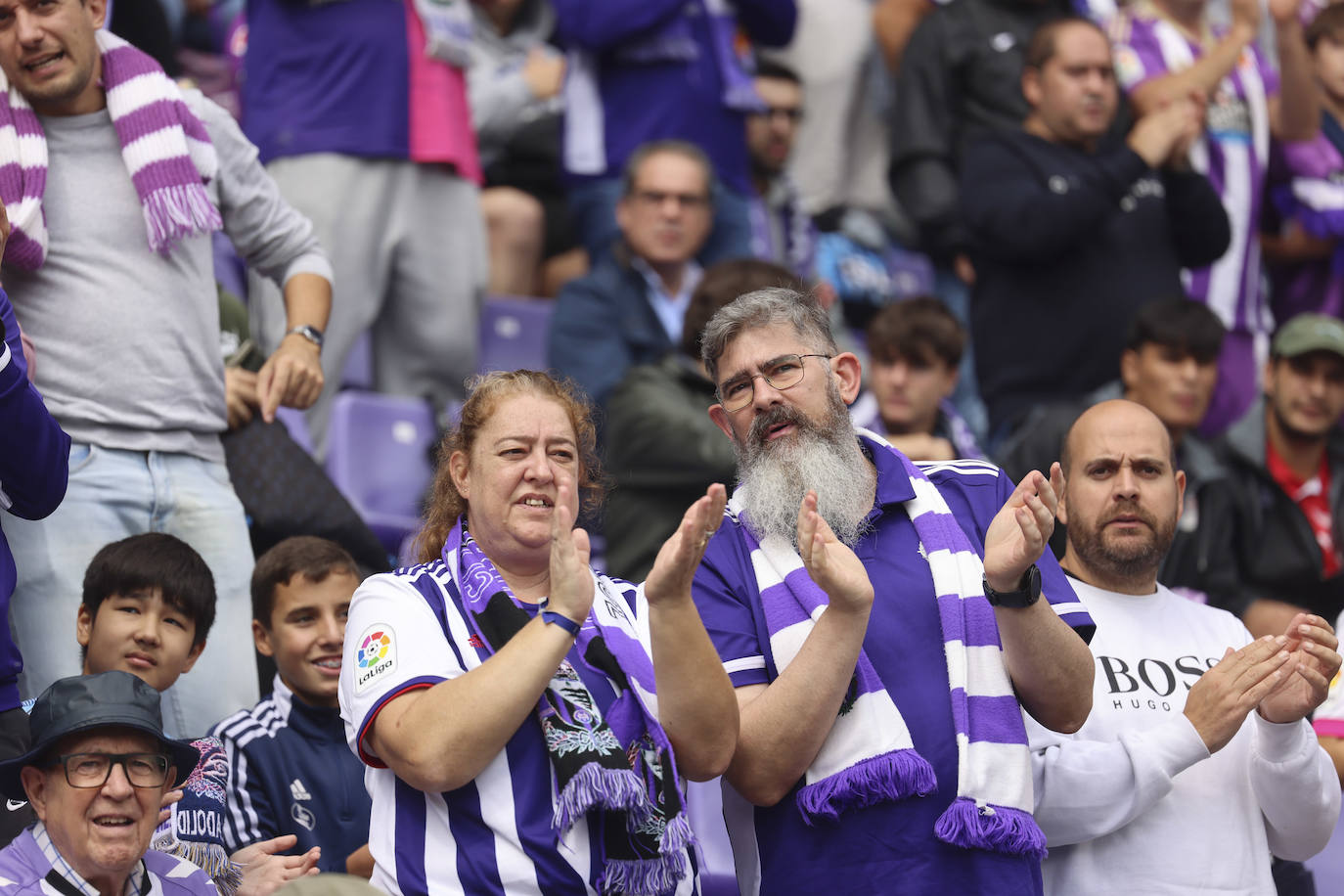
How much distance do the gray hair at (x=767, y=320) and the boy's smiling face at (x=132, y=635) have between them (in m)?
1.42

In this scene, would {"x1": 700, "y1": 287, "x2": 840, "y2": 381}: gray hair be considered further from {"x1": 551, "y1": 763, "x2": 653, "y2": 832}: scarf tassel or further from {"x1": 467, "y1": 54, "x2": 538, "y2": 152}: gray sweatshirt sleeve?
{"x1": 467, "y1": 54, "x2": 538, "y2": 152}: gray sweatshirt sleeve

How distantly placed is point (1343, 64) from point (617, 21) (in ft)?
10.8

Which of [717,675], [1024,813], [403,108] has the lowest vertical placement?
[1024,813]

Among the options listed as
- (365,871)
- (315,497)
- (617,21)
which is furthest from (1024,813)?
(617,21)

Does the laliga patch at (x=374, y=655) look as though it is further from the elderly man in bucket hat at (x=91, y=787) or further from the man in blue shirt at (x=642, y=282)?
the man in blue shirt at (x=642, y=282)

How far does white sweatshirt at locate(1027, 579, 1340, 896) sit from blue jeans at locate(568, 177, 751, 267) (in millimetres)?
3536

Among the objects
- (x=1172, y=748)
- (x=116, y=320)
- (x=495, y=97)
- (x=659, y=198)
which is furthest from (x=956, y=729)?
(x=495, y=97)

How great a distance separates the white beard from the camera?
3.87m

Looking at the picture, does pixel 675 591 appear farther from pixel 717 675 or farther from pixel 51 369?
pixel 51 369

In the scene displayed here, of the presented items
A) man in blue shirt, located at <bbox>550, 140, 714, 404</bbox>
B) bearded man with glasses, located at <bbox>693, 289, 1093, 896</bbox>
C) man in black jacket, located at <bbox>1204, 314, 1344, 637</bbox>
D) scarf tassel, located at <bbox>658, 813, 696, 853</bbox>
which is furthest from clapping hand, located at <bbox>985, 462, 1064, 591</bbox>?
man in blue shirt, located at <bbox>550, 140, 714, 404</bbox>

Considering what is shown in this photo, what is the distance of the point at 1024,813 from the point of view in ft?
11.8

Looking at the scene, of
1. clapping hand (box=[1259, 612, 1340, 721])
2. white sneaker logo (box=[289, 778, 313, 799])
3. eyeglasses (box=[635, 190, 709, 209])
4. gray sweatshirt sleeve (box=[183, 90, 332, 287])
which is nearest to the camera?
clapping hand (box=[1259, 612, 1340, 721])

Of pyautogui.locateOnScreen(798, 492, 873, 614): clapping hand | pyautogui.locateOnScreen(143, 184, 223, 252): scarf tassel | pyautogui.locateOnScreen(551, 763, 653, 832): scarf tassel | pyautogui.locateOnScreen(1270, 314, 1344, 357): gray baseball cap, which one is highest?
pyautogui.locateOnScreen(143, 184, 223, 252): scarf tassel

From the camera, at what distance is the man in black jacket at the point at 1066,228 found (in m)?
6.69
